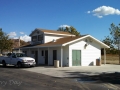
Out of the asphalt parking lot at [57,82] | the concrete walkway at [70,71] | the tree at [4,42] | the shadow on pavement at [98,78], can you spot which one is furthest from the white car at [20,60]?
the tree at [4,42]

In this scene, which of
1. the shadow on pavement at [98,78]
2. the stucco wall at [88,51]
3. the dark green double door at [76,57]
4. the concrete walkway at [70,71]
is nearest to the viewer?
the shadow on pavement at [98,78]

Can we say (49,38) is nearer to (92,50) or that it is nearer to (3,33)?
(92,50)

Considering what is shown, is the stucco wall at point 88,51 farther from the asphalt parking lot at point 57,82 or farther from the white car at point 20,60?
the asphalt parking lot at point 57,82

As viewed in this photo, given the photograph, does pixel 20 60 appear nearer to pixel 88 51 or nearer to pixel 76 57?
pixel 76 57

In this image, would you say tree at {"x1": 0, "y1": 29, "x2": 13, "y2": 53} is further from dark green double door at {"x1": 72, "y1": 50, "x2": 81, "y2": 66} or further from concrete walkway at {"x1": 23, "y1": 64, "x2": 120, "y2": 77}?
concrete walkway at {"x1": 23, "y1": 64, "x2": 120, "y2": 77}

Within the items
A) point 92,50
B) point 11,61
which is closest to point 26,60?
point 11,61

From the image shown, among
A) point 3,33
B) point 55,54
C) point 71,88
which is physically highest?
point 3,33

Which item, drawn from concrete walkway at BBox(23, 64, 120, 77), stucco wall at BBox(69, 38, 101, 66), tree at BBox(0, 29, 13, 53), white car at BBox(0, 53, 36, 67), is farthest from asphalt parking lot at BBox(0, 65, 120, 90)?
tree at BBox(0, 29, 13, 53)

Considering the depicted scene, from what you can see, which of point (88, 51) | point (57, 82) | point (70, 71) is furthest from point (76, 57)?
point (57, 82)

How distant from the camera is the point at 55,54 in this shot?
2562cm

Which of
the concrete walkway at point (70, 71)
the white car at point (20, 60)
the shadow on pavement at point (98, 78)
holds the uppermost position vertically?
the white car at point (20, 60)

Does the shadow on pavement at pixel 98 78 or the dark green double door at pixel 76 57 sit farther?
the dark green double door at pixel 76 57

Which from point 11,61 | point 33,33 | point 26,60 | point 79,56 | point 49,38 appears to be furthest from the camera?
point 33,33

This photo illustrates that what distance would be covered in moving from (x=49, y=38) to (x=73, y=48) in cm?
571
